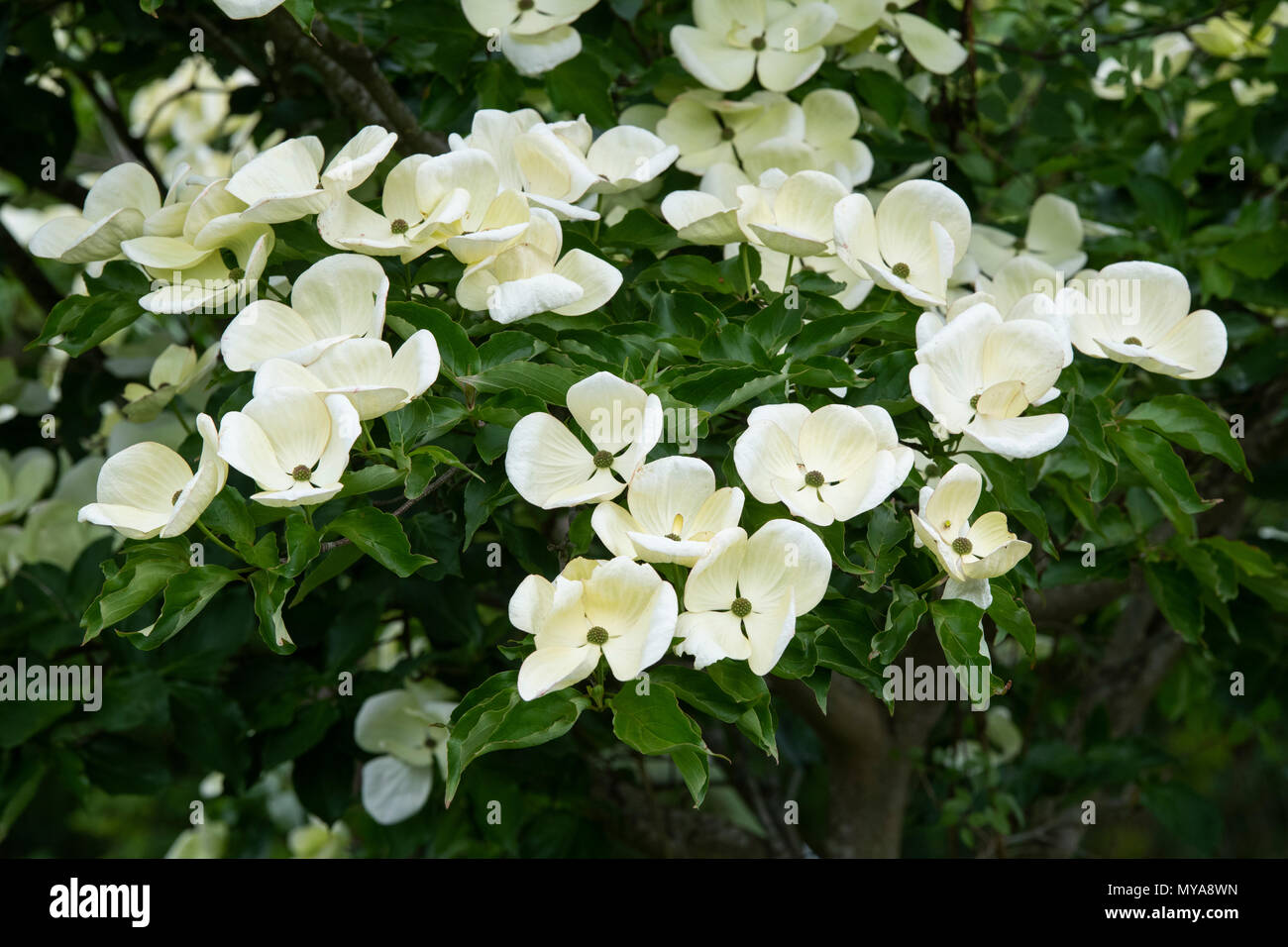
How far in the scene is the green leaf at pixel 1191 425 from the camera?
94 cm

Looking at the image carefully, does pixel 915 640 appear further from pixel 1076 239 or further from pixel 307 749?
pixel 307 749

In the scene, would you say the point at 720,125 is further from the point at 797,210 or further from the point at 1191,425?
the point at 1191,425

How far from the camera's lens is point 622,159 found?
1.03 metres

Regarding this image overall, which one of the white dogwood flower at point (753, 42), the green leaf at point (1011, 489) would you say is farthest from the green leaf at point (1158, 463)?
the white dogwood flower at point (753, 42)

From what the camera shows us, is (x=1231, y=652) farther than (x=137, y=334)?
No

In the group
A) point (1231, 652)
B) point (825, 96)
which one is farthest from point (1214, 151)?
point (825, 96)

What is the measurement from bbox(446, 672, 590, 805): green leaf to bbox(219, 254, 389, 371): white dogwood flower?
266 mm

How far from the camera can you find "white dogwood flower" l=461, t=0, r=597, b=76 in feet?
3.76

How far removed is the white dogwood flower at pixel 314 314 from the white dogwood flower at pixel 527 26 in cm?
37

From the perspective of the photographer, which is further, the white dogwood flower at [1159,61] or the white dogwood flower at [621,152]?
the white dogwood flower at [1159,61]

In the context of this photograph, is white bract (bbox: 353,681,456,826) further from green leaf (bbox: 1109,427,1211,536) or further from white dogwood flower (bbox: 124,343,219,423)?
green leaf (bbox: 1109,427,1211,536)

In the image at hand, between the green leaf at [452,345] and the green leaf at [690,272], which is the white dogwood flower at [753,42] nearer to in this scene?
the green leaf at [690,272]

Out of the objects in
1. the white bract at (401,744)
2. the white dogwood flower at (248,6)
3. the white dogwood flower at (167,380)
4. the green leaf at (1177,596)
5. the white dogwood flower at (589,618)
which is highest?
the white dogwood flower at (248,6)
